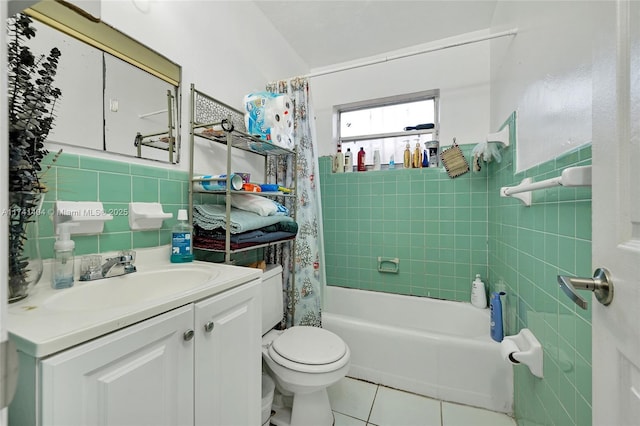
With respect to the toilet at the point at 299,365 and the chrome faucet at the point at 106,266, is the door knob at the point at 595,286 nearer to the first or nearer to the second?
the toilet at the point at 299,365

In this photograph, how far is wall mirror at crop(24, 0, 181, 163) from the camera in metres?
0.83

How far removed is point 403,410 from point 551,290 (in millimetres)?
1052

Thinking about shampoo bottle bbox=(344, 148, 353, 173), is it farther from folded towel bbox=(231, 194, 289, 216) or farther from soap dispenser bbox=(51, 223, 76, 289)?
soap dispenser bbox=(51, 223, 76, 289)

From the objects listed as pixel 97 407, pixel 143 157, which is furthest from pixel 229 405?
pixel 143 157

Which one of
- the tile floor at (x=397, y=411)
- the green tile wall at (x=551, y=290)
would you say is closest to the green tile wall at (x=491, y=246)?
the green tile wall at (x=551, y=290)

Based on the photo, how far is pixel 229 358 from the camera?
840mm

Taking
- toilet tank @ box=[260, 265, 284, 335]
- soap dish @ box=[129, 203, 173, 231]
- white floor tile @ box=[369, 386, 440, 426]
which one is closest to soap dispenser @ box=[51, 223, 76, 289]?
soap dish @ box=[129, 203, 173, 231]

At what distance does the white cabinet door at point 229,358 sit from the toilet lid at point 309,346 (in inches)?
11.5

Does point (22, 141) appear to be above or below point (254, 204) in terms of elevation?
above

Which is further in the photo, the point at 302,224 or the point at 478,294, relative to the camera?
the point at 478,294

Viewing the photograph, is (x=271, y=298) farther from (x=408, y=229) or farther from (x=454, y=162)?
(x=454, y=162)

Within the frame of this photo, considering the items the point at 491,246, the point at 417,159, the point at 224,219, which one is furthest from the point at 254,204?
the point at 491,246

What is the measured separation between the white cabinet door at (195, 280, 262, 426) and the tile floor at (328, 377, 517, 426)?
719mm

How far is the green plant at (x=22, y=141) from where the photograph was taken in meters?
0.63
